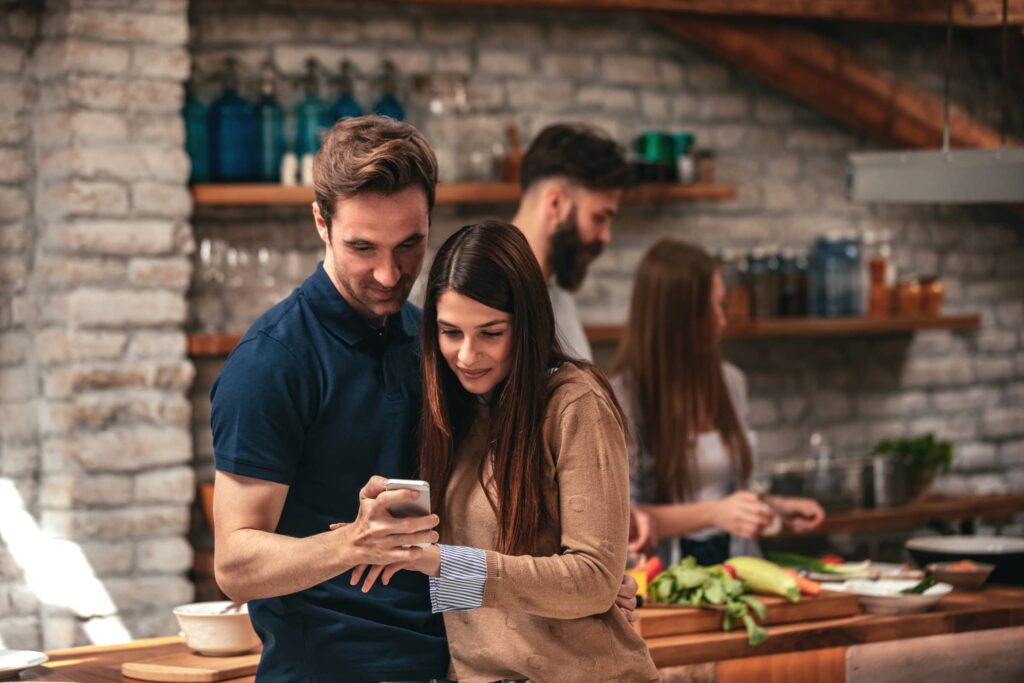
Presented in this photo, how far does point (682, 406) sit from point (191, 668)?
5.81 ft

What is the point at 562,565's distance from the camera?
2.13 meters

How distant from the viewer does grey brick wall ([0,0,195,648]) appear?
420 centimetres

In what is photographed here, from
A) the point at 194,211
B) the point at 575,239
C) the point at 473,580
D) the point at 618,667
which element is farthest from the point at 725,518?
the point at 194,211

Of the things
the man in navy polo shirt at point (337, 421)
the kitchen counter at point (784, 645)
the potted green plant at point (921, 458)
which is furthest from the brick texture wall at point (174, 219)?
the man in navy polo shirt at point (337, 421)

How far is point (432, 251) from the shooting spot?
16.5ft

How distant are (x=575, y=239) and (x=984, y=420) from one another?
10.3 ft

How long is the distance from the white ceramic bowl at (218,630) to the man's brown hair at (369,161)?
3.00 feet

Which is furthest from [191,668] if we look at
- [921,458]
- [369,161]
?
[921,458]

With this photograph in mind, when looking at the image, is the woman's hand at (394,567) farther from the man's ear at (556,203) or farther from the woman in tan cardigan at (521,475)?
the man's ear at (556,203)

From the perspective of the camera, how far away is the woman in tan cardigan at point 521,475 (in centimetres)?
217

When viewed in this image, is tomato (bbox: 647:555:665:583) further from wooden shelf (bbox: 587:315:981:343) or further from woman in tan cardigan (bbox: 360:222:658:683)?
wooden shelf (bbox: 587:315:981:343)

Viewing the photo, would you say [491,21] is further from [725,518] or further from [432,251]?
[725,518]

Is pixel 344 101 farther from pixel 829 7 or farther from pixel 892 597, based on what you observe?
pixel 892 597

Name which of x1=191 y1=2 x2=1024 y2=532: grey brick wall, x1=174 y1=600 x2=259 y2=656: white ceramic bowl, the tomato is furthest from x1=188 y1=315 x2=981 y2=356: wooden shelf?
x1=174 y1=600 x2=259 y2=656: white ceramic bowl
